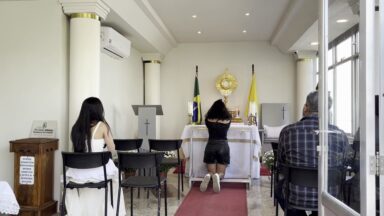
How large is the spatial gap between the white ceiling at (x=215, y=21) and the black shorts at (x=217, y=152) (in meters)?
2.48

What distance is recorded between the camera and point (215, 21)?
727cm

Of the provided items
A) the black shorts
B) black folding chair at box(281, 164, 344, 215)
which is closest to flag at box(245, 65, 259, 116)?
the black shorts

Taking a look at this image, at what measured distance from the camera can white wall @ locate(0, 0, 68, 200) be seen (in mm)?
4543

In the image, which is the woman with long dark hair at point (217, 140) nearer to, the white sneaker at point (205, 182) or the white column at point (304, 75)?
the white sneaker at point (205, 182)

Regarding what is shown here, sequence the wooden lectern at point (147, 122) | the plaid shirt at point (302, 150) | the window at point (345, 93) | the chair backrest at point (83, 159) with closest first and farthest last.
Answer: the window at point (345, 93) < the plaid shirt at point (302, 150) < the chair backrest at point (83, 159) < the wooden lectern at point (147, 122)

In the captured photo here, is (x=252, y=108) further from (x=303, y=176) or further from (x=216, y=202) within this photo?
(x=303, y=176)

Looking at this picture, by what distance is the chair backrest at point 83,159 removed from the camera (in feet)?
11.1

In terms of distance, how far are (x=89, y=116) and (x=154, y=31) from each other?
13.3ft

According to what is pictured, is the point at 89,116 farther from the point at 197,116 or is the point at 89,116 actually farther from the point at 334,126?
the point at 197,116

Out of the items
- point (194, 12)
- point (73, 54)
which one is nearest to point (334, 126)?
point (73, 54)

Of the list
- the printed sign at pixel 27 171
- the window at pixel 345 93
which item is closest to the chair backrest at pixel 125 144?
the printed sign at pixel 27 171

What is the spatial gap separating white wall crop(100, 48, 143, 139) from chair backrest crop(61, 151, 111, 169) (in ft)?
9.14

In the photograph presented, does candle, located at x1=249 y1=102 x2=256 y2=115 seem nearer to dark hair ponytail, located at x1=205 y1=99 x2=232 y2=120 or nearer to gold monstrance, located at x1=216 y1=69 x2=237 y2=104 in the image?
gold monstrance, located at x1=216 y1=69 x2=237 y2=104

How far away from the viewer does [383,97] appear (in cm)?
166
